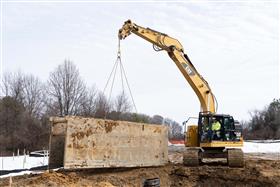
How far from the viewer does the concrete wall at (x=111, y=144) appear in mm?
13781

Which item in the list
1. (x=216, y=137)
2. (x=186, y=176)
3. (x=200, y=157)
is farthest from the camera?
(x=216, y=137)

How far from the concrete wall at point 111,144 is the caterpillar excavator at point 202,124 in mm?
1320

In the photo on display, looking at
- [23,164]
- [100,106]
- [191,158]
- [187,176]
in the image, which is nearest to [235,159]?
[191,158]

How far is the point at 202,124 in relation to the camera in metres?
17.4

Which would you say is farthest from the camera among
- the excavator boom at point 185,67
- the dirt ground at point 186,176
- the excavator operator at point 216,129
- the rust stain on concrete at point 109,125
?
the excavator boom at point 185,67

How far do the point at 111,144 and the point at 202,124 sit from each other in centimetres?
432

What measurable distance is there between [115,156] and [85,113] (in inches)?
1585

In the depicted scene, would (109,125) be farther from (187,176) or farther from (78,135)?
(187,176)

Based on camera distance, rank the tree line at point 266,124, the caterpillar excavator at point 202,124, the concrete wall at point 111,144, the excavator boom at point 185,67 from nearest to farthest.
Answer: the concrete wall at point 111,144 → the caterpillar excavator at point 202,124 → the excavator boom at point 185,67 → the tree line at point 266,124

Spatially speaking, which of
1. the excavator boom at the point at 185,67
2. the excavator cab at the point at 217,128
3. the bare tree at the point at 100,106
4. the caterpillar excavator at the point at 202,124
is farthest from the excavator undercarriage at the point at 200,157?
the bare tree at the point at 100,106

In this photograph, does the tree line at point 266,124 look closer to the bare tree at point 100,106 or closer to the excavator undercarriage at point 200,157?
the bare tree at point 100,106

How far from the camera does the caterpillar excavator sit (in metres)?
16.8

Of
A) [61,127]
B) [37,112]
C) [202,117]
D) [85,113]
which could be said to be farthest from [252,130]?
[61,127]

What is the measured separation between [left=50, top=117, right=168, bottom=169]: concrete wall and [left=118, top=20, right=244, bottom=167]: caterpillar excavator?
1320 millimetres
